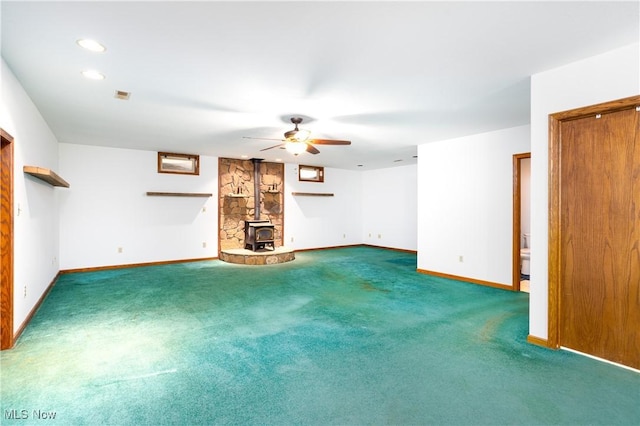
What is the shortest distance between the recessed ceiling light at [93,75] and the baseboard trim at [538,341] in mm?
4592

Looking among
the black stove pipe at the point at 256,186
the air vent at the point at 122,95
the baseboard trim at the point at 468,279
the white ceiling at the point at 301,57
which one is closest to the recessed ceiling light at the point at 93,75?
the white ceiling at the point at 301,57

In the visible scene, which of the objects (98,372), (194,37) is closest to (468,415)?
(98,372)

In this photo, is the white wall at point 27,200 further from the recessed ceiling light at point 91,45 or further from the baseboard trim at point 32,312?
the recessed ceiling light at point 91,45

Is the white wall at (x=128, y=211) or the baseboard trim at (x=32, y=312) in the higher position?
the white wall at (x=128, y=211)

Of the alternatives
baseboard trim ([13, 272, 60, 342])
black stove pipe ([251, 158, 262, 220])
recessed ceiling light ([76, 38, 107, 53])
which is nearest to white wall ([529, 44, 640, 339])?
recessed ceiling light ([76, 38, 107, 53])

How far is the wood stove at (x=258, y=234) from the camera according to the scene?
7.44 m

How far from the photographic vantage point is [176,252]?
716 centimetres

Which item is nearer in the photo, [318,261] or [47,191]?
[47,191]

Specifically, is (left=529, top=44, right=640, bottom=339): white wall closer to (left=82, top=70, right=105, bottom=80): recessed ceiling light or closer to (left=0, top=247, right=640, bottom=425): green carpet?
(left=0, top=247, right=640, bottom=425): green carpet

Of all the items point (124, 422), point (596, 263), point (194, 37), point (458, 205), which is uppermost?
point (194, 37)

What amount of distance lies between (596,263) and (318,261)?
17.3 ft

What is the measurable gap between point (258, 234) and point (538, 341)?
18.8 ft

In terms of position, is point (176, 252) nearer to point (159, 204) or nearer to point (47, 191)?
point (159, 204)

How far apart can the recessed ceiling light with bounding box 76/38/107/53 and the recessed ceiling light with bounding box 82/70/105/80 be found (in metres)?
0.48
